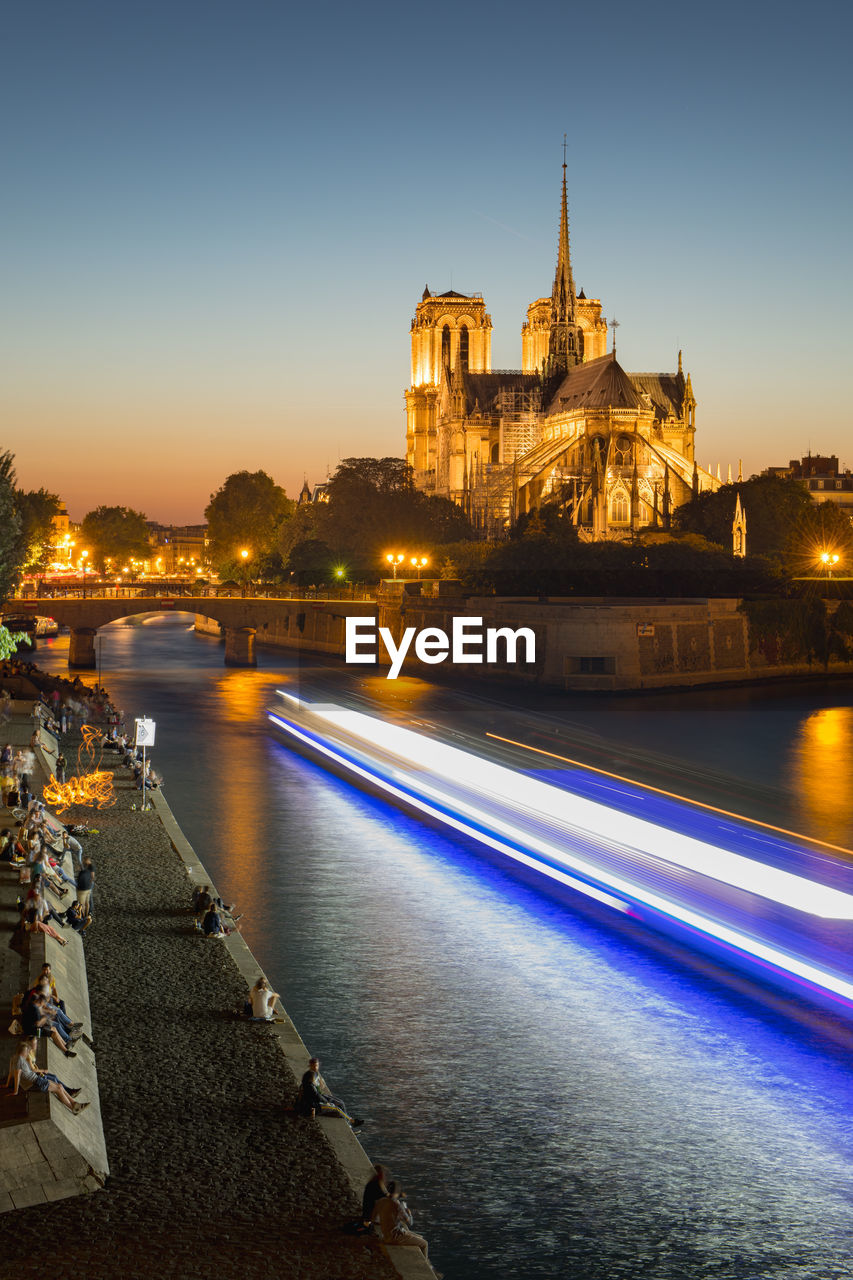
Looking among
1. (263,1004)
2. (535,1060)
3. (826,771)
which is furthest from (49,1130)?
(826,771)

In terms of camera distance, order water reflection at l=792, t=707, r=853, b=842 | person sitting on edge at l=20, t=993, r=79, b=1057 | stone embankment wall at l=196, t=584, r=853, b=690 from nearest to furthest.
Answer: person sitting on edge at l=20, t=993, r=79, b=1057
water reflection at l=792, t=707, r=853, b=842
stone embankment wall at l=196, t=584, r=853, b=690

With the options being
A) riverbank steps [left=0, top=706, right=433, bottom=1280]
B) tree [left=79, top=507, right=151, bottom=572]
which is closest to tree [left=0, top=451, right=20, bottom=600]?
riverbank steps [left=0, top=706, right=433, bottom=1280]

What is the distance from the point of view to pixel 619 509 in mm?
102188

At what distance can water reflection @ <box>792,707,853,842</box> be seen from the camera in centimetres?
3378

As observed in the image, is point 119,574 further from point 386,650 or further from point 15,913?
point 15,913

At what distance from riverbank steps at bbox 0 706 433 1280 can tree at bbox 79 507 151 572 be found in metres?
159

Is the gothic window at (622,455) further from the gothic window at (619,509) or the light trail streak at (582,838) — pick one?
the light trail streak at (582,838)

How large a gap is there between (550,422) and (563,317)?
16.3 meters

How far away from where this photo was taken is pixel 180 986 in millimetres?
17547

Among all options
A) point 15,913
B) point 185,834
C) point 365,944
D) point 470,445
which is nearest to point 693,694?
point 185,834

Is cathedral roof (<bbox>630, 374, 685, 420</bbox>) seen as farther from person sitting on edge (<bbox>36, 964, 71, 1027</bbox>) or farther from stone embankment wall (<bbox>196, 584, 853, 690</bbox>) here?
person sitting on edge (<bbox>36, 964, 71, 1027</bbox>)

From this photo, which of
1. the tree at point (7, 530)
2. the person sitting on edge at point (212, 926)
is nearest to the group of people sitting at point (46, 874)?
the person sitting on edge at point (212, 926)

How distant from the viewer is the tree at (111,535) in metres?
172

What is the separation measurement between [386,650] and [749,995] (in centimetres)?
5835
